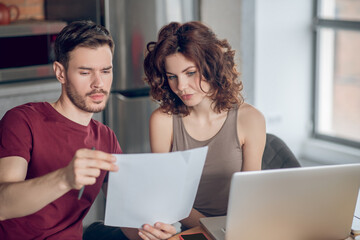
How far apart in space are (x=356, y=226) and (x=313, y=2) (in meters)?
2.57

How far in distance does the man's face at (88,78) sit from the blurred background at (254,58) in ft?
2.17

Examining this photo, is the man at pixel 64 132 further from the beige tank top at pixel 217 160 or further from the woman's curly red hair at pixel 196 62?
the beige tank top at pixel 217 160

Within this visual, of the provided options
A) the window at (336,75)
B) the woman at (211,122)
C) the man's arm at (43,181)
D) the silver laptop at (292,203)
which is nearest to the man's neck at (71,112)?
the man's arm at (43,181)

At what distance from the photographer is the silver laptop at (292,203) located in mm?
1312

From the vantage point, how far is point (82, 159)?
125cm

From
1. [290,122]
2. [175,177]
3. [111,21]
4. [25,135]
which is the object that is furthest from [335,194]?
[290,122]

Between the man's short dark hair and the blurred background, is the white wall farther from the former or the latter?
the man's short dark hair

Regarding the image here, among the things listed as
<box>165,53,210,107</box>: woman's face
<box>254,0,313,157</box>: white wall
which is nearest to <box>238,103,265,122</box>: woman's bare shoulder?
<box>165,53,210,107</box>: woman's face

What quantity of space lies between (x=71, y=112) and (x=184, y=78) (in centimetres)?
40

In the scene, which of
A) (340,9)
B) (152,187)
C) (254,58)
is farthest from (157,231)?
(340,9)

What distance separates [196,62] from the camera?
5.95 feet

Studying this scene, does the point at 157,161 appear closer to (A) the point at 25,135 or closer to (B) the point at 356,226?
(A) the point at 25,135

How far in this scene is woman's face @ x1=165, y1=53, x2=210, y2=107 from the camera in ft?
5.92

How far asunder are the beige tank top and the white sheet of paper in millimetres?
501
